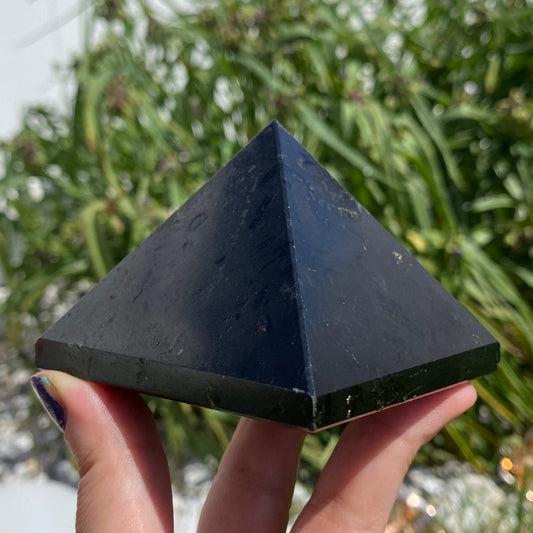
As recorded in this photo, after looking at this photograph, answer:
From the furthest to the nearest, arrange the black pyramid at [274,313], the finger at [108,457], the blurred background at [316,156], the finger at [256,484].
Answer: the blurred background at [316,156]
the finger at [256,484]
the finger at [108,457]
the black pyramid at [274,313]

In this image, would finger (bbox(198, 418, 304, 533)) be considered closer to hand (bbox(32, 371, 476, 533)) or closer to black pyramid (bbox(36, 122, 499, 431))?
hand (bbox(32, 371, 476, 533))

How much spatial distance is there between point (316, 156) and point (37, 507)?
0.96 meters

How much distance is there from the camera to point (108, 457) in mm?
704

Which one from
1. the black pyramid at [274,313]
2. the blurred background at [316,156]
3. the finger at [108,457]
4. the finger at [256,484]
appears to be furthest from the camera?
the blurred background at [316,156]

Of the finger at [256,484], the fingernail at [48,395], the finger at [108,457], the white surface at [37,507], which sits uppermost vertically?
the fingernail at [48,395]

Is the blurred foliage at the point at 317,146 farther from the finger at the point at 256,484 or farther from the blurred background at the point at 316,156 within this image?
the finger at the point at 256,484

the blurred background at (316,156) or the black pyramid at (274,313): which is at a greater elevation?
the black pyramid at (274,313)

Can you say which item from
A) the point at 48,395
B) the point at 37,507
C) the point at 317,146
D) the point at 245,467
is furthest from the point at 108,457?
the point at 317,146

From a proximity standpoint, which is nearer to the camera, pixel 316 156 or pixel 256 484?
pixel 256 484

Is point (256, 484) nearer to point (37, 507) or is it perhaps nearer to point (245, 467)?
point (245, 467)

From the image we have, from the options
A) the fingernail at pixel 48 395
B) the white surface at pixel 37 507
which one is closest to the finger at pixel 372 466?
the fingernail at pixel 48 395

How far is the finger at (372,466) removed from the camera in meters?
0.74

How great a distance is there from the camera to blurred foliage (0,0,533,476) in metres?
1.34

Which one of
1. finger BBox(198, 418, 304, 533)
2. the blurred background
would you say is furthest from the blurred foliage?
finger BBox(198, 418, 304, 533)
